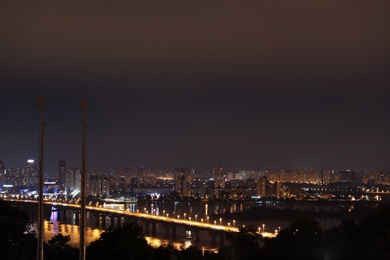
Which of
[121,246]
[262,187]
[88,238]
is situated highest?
[262,187]

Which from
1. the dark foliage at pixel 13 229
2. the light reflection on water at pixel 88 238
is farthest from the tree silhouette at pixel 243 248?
the light reflection on water at pixel 88 238

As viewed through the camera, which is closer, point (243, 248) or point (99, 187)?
point (243, 248)

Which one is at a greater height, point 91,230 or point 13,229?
point 13,229

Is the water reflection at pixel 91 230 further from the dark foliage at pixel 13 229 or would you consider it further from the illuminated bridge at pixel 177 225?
the dark foliage at pixel 13 229

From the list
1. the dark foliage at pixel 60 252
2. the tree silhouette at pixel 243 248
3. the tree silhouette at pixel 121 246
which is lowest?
the tree silhouette at pixel 243 248

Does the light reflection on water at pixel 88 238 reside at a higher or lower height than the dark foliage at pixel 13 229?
lower

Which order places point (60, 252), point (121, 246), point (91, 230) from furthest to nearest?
point (91, 230)
point (60, 252)
point (121, 246)

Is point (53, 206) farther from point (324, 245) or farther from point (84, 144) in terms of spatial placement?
point (84, 144)

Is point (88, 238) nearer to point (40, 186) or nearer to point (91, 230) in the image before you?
point (91, 230)

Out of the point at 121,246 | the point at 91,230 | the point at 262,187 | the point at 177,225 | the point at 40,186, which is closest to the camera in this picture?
the point at 40,186

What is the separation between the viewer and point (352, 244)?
1410 cm

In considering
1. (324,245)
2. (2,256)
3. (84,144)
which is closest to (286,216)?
(324,245)

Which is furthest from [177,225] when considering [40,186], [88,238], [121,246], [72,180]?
[72,180]

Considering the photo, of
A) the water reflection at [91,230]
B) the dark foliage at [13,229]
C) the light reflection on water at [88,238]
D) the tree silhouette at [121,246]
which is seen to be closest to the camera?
the tree silhouette at [121,246]
